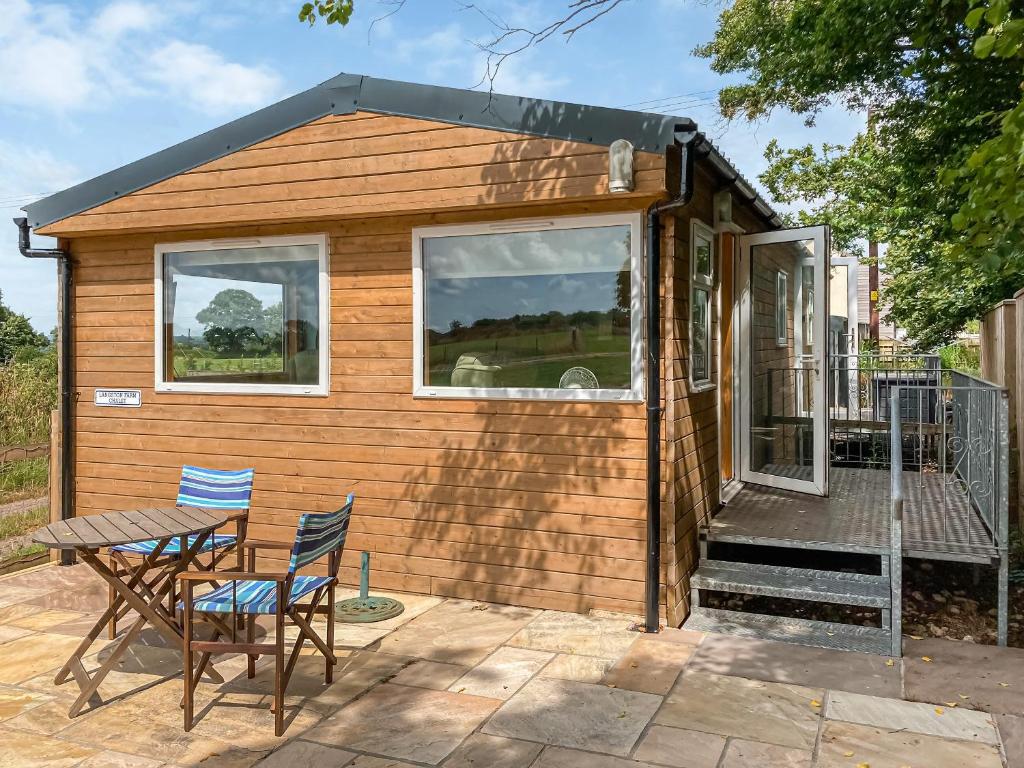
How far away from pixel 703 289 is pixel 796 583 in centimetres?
209

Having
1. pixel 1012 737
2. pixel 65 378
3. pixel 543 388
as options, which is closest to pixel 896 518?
pixel 1012 737

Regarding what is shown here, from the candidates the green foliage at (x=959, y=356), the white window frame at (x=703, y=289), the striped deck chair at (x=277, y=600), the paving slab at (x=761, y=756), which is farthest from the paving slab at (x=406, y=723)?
the green foliage at (x=959, y=356)

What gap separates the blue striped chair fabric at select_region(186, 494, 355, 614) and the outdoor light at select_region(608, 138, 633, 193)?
87.3 inches

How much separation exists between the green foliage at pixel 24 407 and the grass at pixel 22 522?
2.38 metres

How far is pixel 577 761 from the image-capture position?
3.22 meters

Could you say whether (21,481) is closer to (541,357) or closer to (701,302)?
(541,357)

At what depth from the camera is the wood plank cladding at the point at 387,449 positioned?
4.97m

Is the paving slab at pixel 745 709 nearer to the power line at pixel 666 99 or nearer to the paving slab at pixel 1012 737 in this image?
the paving slab at pixel 1012 737

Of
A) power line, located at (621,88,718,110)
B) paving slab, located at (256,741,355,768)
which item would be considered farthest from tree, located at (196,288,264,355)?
power line, located at (621,88,718,110)

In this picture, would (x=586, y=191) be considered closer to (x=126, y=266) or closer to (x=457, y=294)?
(x=457, y=294)

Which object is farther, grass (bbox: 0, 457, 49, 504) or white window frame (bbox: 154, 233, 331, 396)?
grass (bbox: 0, 457, 49, 504)

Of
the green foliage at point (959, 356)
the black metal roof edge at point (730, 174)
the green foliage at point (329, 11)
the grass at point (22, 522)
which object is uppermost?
the green foliage at point (329, 11)

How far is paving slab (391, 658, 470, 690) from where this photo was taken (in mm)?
3990

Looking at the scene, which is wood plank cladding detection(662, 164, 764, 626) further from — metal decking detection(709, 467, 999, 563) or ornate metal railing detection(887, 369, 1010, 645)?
ornate metal railing detection(887, 369, 1010, 645)
